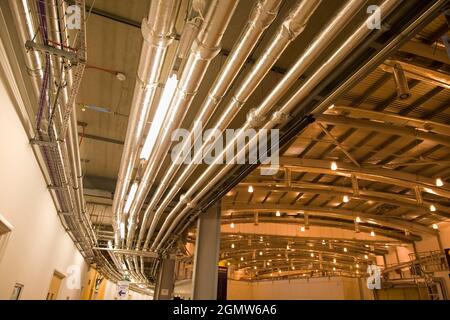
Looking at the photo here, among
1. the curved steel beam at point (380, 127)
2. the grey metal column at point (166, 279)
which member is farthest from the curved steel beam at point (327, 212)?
the curved steel beam at point (380, 127)

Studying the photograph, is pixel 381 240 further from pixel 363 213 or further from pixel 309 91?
pixel 309 91

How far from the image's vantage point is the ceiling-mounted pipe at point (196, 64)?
5.88 feet

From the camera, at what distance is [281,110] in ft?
9.07

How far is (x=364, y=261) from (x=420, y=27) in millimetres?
14676

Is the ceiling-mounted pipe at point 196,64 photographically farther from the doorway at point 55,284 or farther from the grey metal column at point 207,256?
the doorway at point 55,284

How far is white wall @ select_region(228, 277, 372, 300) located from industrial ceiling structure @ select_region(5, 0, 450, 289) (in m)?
6.02

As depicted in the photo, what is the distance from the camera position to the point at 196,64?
2.13 metres

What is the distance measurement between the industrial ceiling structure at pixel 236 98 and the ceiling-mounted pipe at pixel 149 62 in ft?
0.04

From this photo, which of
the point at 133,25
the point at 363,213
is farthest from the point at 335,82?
the point at 363,213

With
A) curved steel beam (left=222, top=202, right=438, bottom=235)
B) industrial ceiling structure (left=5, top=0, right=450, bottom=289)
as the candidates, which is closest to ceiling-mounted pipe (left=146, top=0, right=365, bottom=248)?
industrial ceiling structure (left=5, top=0, right=450, bottom=289)

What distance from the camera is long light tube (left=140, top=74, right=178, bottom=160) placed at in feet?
7.93

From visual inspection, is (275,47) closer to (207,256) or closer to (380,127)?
(380,127)

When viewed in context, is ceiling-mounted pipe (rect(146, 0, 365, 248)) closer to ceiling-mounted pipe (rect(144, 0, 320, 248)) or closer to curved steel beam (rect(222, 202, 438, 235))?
ceiling-mounted pipe (rect(144, 0, 320, 248))
